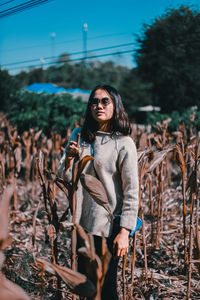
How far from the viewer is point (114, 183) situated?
1.30 meters

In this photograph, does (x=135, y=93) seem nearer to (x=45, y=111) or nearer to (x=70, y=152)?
(x=45, y=111)

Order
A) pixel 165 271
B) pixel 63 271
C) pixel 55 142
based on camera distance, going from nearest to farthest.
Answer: pixel 63 271 → pixel 165 271 → pixel 55 142

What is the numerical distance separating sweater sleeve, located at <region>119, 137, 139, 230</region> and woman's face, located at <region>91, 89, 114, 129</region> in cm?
16

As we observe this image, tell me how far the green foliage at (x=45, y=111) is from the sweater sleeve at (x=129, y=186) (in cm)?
553

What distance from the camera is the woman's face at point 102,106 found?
1.32 meters

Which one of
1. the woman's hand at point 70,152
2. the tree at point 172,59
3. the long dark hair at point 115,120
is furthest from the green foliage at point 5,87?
the woman's hand at point 70,152

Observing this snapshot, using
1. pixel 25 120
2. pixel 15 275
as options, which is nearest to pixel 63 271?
pixel 15 275

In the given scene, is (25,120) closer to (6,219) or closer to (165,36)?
(6,219)

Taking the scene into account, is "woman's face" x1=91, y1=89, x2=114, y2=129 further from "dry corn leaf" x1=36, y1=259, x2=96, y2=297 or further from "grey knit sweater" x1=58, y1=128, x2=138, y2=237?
"dry corn leaf" x1=36, y1=259, x2=96, y2=297

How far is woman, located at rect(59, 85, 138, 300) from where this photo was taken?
1219mm

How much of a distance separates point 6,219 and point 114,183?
2.46 ft

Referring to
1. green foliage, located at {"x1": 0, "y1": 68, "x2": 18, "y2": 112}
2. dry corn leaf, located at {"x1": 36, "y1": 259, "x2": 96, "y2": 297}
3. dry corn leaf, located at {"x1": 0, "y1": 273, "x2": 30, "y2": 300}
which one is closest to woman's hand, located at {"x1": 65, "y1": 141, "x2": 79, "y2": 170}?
dry corn leaf, located at {"x1": 36, "y1": 259, "x2": 96, "y2": 297}

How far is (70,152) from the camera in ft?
3.88

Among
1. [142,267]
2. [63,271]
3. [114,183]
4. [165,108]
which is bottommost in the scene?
[142,267]
